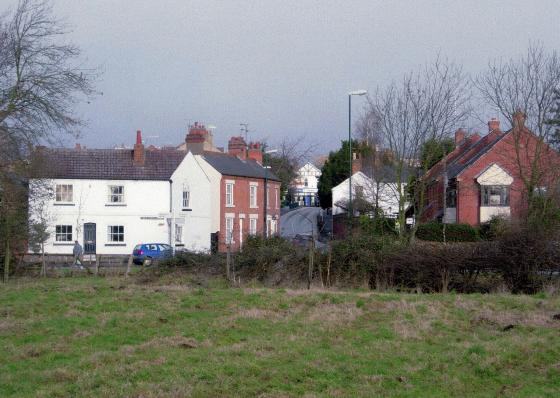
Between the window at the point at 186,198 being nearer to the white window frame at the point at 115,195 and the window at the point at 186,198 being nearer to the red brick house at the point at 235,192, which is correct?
the red brick house at the point at 235,192

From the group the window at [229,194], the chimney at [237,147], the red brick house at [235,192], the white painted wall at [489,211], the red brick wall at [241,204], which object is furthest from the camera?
the chimney at [237,147]

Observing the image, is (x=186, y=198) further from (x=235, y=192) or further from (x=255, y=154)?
→ (x=255, y=154)

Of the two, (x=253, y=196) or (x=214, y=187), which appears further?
(x=253, y=196)

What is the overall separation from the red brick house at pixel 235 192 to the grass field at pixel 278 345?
114 feet

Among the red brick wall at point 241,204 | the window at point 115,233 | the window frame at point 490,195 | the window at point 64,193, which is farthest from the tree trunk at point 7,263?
the window frame at point 490,195

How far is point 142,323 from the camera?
15.4 m

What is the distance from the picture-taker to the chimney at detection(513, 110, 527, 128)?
34.1 m

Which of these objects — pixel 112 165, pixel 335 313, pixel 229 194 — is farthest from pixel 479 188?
pixel 335 313

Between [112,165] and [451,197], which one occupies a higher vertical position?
[112,165]

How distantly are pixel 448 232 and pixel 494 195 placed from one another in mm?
8119

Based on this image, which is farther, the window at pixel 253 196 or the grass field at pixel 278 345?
the window at pixel 253 196

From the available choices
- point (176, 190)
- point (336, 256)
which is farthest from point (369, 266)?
point (176, 190)

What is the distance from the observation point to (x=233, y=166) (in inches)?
2368

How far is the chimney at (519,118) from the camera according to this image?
34128mm
